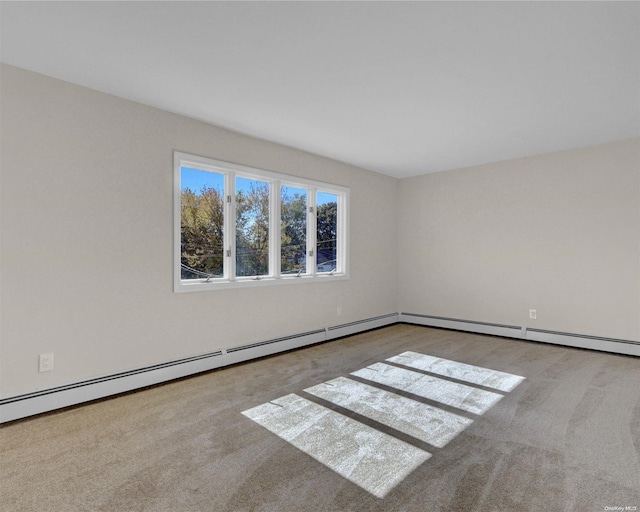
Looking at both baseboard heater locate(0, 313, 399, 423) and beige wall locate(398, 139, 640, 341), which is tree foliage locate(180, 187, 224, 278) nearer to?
baseboard heater locate(0, 313, 399, 423)

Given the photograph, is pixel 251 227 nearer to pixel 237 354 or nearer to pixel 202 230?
pixel 202 230

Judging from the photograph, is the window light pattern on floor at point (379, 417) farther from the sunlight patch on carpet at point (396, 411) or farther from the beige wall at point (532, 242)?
the beige wall at point (532, 242)

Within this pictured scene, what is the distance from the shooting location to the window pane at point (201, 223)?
3.45 m

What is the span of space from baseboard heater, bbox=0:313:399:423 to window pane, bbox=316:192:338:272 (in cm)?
94

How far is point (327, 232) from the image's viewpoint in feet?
16.4

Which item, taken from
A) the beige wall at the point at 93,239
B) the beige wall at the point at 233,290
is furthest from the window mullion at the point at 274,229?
the beige wall at the point at 93,239

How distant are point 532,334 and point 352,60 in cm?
422

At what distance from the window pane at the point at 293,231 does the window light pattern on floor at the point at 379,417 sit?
161 cm

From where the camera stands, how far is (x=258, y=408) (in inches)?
104

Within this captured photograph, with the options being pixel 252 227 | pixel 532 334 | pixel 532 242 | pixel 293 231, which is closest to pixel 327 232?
pixel 293 231

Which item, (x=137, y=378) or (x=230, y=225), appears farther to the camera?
(x=230, y=225)

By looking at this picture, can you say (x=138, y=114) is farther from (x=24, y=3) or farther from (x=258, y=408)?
(x=258, y=408)

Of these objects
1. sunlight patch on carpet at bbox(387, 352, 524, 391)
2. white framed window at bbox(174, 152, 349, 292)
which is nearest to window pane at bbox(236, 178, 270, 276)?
white framed window at bbox(174, 152, 349, 292)

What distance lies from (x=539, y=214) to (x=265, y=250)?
360 centimetres
